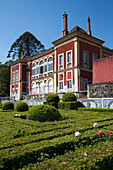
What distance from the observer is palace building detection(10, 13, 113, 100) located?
22094mm

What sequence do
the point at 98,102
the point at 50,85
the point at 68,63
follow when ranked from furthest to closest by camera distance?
1. the point at 50,85
2. the point at 68,63
3. the point at 98,102

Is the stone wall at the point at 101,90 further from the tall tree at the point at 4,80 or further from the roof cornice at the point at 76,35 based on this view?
the tall tree at the point at 4,80

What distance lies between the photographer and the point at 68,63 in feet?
76.6

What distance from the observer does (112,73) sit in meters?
15.8

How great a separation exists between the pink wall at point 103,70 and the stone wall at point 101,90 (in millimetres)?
1671

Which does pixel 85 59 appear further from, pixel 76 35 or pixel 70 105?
pixel 70 105

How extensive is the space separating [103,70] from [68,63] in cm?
747

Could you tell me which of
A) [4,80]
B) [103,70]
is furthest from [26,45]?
[103,70]

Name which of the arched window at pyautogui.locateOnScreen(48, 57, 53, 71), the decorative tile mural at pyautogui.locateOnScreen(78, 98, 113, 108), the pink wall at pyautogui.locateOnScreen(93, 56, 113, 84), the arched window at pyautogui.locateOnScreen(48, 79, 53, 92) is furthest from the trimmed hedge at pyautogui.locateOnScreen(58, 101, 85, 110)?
the arched window at pyautogui.locateOnScreen(48, 57, 53, 71)

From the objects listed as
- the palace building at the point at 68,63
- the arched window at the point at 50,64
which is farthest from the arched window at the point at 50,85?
the arched window at the point at 50,64

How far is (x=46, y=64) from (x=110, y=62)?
15.1m

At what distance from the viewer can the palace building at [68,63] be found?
72.5 ft

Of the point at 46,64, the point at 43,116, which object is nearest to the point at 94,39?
the point at 46,64

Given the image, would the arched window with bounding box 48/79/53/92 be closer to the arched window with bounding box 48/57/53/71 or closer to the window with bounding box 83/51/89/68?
the arched window with bounding box 48/57/53/71
